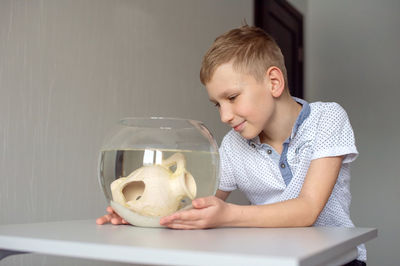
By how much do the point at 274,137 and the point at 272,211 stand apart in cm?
44

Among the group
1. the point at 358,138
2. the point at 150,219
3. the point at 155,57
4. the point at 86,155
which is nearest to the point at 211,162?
the point at 150,219

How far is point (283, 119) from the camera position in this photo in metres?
1.27

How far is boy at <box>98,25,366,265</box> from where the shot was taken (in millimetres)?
1028

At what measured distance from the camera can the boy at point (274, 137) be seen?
3.37 ft

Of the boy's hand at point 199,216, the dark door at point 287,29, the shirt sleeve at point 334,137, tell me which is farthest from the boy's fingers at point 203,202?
the dark door at point 287,29

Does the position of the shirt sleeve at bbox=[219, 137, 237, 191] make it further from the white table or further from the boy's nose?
the white table

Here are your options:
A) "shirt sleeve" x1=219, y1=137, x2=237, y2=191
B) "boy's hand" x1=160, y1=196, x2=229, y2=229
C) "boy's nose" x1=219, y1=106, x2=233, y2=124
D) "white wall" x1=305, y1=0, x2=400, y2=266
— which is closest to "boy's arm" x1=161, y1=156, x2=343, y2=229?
"boy's hand" x1=160, y1=196, x2=229, y2=229

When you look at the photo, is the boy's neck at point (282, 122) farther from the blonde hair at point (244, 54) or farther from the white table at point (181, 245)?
the white table at point (181, 245)

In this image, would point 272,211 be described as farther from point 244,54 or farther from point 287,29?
point 287,29

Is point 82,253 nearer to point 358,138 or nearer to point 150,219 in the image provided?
point 150,219

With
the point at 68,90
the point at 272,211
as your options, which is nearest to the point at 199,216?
the point at 272,211

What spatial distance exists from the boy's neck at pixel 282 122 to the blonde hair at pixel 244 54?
3.3 inches

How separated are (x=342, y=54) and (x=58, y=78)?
2.99 meters

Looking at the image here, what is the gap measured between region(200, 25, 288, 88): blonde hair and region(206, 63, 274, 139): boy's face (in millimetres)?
18
